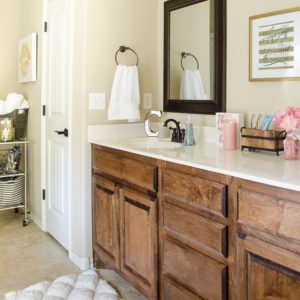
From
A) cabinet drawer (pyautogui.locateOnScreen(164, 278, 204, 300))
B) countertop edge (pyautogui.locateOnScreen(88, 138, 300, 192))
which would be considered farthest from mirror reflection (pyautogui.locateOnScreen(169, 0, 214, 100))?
cabinet drawer (pyautogui.locateOnScreen(164, 278, 204, 300))

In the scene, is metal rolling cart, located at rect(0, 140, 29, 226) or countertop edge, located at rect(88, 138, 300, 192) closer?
countertop edge, located at rect(88, 138, 300, 192)

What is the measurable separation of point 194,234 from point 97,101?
1.32 m

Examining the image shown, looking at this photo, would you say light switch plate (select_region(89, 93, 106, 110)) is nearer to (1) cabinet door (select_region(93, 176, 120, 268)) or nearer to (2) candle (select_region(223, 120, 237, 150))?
(1) cabinet door (select_region(93, 176, 120, 268))

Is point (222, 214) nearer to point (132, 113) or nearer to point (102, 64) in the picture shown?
point (132, 113)

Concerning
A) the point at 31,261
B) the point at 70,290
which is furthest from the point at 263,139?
the point at 31,261

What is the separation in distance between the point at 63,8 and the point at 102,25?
0.41 m

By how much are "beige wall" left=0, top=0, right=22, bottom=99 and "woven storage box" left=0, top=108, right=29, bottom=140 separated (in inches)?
15.5

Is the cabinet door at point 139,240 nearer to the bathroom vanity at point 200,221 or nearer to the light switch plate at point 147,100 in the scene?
the bathroom vanity at point 200,221

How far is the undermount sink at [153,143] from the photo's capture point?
2.33 metres

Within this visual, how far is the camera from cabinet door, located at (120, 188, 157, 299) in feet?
6.48

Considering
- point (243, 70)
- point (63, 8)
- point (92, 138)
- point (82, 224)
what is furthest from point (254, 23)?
point (82, 224)

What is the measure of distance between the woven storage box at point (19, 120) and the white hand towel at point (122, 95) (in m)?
1.39

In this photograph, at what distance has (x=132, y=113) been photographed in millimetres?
2643

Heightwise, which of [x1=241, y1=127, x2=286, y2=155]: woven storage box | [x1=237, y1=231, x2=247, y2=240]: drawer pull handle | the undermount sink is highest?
[x1=241, y1=127, x2=286, y2=155]: woven storage box
